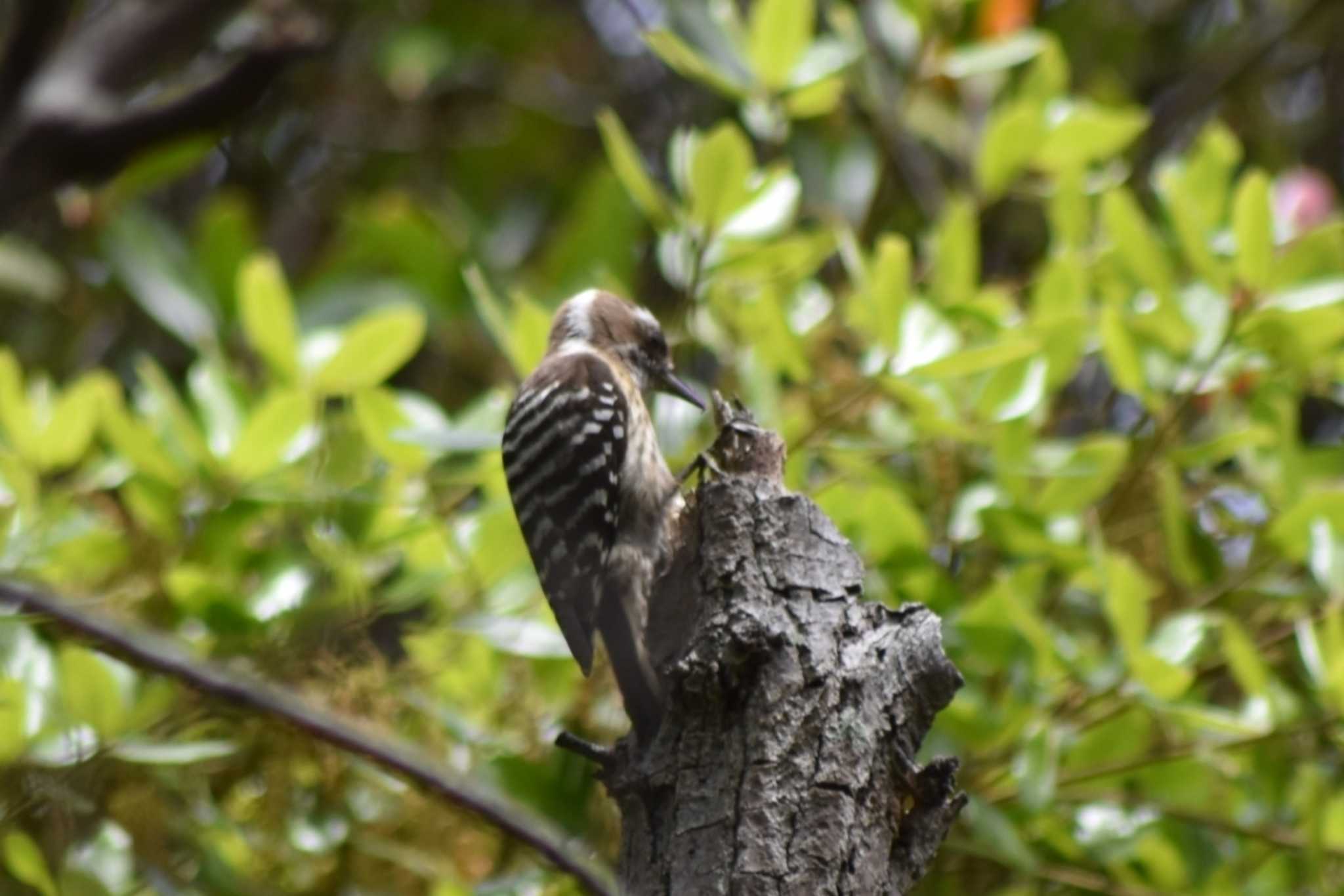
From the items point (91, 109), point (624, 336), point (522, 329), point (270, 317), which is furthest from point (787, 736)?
point (91, 109)

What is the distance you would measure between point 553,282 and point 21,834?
6.26ft

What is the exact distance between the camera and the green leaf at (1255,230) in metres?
2.75

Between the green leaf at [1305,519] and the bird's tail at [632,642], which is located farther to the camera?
the green leaf at [1305,519]

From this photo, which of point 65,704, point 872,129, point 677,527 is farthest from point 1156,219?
point 65,704

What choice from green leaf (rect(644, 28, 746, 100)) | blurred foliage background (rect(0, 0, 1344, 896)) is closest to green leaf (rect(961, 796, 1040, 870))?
blurred foliage background (rect(0, 0, 1344, 896))

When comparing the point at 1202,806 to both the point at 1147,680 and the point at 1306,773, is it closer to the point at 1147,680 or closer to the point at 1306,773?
the point at 1306,773

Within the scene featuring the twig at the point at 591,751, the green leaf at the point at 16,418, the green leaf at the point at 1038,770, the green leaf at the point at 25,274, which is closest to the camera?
the twig at the point at 591,751

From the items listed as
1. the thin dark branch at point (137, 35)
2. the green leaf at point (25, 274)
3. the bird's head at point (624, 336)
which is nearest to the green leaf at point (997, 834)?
the bird's head at point (624, 336)

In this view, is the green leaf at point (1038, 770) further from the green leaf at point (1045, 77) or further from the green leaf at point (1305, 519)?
the green leaf at point (1045, 77)

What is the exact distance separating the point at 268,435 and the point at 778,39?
1.18 metres

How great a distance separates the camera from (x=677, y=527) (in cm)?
234

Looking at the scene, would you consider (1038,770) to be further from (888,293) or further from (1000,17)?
(1000,17)

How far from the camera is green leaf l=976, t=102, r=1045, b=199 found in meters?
3.18

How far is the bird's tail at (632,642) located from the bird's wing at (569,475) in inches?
1.3
